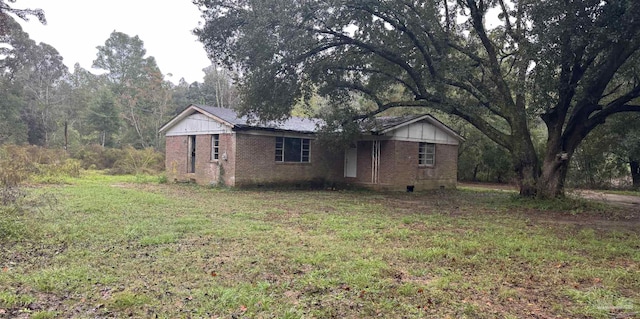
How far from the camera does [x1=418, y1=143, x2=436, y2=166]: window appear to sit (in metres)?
19.7

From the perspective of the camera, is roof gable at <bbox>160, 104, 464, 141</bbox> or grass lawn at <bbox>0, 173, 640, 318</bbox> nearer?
grass lawn at <bbox>0, 173, 640, 318</bbox>

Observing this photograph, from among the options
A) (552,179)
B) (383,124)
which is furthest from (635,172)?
(383,124)

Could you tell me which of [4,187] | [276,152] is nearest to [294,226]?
[4,187]

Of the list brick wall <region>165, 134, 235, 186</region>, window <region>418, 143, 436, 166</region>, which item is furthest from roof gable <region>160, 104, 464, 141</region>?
window <region>418, 143, 436, 166</region>

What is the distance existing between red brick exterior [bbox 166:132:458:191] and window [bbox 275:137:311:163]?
0.24 metres

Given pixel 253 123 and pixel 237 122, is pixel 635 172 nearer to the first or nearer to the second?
pixel 253 123

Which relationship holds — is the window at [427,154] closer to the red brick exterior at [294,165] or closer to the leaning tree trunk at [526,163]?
the red brick exterior at [294,165]

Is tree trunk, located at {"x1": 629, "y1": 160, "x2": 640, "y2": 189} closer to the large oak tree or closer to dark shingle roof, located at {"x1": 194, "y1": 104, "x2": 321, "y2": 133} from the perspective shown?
the large oak tree

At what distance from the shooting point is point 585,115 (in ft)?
43.2

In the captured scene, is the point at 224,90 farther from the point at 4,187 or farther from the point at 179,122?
the point at 4,187

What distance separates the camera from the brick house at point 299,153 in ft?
57.5

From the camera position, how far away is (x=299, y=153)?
19188 millimetres

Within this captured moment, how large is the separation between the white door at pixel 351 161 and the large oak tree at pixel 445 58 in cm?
418

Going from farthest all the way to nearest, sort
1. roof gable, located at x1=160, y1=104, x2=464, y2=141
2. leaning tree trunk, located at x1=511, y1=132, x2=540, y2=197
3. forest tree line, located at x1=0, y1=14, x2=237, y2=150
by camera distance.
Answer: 1. forest tree line, located at x1=0, y1=14, x2=237, y2=150
2. roof gable, located at x1=160, y1=104, x2=464, y2=141
3. leaning tree trunk, located at x1=511, y1=132, x2=540, y2=197
